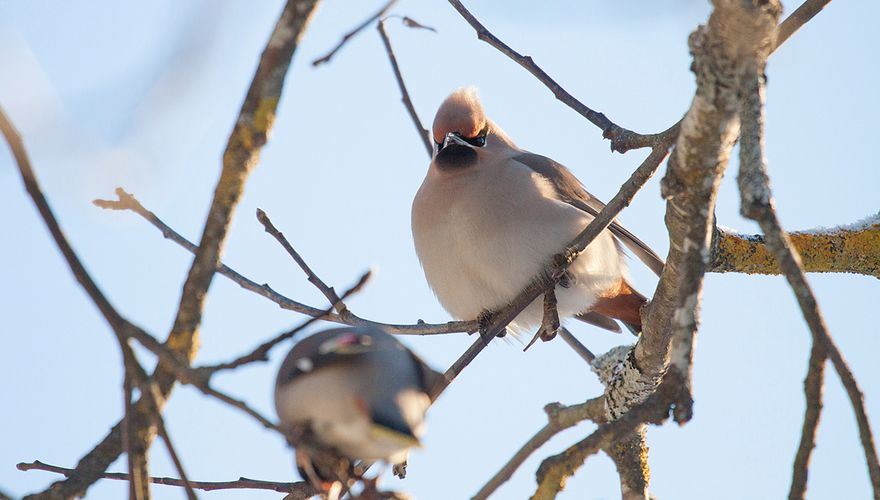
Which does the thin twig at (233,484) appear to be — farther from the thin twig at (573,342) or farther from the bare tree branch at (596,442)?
the thin twig at (573,342)

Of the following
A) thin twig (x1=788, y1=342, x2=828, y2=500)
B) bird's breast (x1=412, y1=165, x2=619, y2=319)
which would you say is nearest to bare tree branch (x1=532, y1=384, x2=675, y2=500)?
thin twig (x1=788, y1=342, x2=828, y2=500)

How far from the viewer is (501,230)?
4.36m

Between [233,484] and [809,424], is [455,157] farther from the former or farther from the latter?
[809,424]

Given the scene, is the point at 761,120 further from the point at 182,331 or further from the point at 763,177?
the point at 182,331

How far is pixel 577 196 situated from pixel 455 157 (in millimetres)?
584

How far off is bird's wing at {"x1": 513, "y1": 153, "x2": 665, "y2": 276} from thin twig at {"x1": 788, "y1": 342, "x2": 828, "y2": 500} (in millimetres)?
2860

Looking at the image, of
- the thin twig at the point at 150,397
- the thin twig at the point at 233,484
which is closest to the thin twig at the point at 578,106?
the thin twig at the point at 233,484

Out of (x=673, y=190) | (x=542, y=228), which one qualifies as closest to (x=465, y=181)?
(x=542, y=228)

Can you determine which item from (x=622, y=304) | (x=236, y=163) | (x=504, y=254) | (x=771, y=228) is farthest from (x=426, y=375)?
(x=622, y=304)

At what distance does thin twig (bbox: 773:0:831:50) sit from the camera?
10.6ft

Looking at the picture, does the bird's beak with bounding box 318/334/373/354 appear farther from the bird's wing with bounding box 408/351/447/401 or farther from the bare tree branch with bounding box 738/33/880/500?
the bare tree branch with bounding box 738/33/880/500

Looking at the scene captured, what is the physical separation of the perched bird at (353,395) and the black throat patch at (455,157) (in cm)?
261

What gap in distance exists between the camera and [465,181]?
14.9 feet

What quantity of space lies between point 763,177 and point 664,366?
5.74ft
